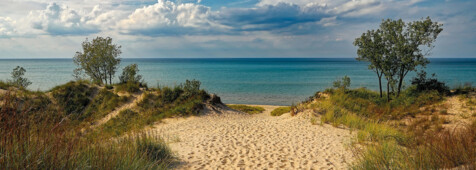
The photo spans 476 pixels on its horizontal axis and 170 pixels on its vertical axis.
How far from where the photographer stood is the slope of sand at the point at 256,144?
28.2 ft

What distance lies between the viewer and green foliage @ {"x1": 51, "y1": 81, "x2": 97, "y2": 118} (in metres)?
19.4

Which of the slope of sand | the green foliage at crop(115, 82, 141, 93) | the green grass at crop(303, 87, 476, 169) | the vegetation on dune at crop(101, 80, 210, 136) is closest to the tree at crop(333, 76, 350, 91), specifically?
the green grass at crop(303, 87, 476, 169)

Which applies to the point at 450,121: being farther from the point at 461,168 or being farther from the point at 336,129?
the point at 461,168

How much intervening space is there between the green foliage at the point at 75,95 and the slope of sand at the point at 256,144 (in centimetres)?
756

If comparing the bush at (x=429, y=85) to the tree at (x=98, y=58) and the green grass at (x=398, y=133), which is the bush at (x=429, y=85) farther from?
the tree at (x=98, y=58)

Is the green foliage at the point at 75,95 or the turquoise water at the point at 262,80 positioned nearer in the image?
the green foliage at the point at 75,95

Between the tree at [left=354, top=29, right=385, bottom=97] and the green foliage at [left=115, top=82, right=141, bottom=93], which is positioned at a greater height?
the tree at [left=354, top=29, right=385, bottom=97]

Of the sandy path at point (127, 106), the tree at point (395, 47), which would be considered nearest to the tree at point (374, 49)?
the tree at point (395, 47)

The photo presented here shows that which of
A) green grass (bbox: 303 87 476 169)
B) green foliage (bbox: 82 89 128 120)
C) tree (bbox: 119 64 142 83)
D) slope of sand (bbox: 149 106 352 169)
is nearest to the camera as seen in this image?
green grass (bbox: 303 87 476 169)

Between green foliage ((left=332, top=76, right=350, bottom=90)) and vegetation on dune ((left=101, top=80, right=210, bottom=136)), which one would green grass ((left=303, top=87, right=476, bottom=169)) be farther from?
vegetation on dune ((left=101, top=80, right=210, bottom=136))

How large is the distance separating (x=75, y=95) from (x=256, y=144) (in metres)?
16.0

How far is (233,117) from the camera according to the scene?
60.5ft

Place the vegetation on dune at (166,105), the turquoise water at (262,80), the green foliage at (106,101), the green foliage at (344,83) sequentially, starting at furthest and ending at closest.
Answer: the turquoise water at (262,80) → the green foliage at (344,83) → the green foliage at (106,101) → the vegetation on dune at (166,105)

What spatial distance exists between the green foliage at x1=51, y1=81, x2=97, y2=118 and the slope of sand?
756 centimetres
